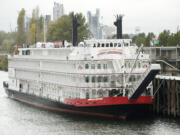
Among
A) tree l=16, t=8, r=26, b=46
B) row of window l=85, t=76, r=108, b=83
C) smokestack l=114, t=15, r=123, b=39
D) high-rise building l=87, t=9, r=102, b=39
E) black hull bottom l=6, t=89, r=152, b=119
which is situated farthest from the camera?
tree l=16, t=8, r=26, b=46

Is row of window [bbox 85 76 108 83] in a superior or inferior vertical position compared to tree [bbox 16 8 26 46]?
inferior

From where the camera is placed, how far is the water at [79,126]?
115 feet

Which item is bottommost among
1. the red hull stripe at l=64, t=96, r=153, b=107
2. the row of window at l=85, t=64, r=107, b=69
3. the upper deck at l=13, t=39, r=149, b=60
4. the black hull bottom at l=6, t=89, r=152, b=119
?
the black hull bottom at l=6, t=89, r=152, b=119

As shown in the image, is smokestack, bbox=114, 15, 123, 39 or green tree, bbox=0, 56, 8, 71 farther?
green tree, bbox=0, 56, 8, 71

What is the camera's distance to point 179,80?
3925 centimetres

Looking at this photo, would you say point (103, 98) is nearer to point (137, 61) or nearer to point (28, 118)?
point (137, 61)

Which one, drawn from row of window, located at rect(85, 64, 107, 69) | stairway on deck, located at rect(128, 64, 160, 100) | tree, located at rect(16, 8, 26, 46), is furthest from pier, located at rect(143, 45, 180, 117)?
tree, located at rect(16, 8, 26, 46)

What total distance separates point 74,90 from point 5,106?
42.7ft

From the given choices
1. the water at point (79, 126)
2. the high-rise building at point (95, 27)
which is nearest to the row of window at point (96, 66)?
the water at point (79, 126)

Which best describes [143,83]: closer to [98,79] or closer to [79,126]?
[98,79]

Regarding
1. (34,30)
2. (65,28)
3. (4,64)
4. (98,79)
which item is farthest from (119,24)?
(4,64)

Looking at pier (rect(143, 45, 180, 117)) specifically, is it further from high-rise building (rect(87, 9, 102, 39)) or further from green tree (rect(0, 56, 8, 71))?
green tree (rect(0, 56, 8, 71))

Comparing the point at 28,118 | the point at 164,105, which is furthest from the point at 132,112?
the point at 28,118

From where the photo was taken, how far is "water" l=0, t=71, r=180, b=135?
35.1 meters
